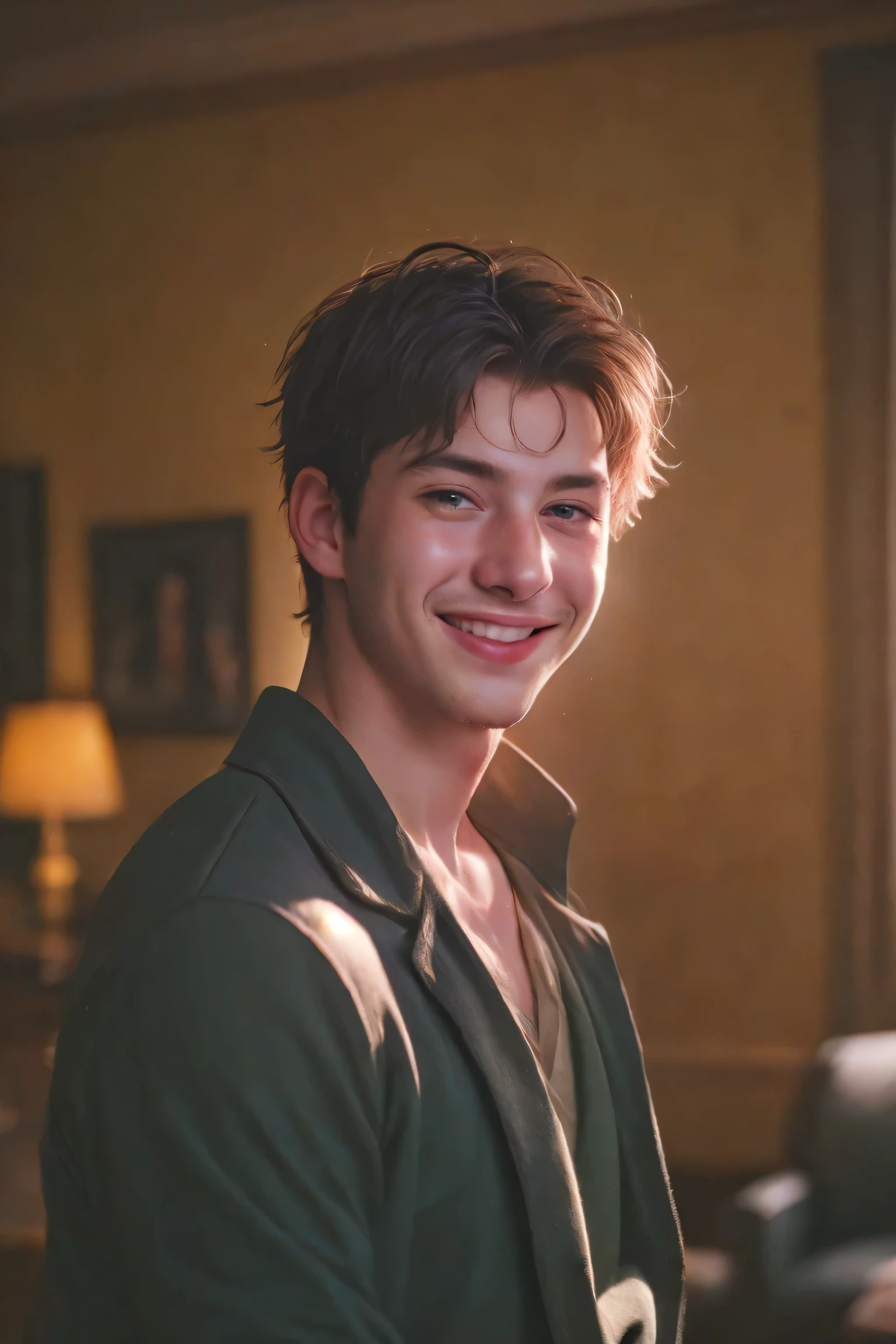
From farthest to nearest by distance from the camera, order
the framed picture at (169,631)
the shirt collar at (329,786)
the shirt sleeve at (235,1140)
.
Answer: the framed picture at (169,631) < the shirt collar at (329,786) < the shirt sleeve at (235,1140)

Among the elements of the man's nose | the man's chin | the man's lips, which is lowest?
the man's chin

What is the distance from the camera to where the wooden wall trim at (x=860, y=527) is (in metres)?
1.01

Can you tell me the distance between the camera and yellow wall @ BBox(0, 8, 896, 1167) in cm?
93

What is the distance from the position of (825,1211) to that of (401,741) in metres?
0.74

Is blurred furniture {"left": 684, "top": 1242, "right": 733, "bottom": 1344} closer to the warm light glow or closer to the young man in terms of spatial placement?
the young man

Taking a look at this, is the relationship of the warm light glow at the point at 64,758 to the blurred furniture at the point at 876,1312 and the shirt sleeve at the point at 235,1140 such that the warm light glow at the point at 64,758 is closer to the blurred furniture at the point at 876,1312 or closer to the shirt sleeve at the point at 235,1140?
the shirt sleeve at the point at 235,1140

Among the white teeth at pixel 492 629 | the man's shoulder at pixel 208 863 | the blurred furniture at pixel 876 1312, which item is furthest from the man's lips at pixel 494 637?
the blurred furniture at pixel 876 1312

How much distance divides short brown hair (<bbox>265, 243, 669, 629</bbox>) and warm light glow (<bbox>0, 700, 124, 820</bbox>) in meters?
0.34

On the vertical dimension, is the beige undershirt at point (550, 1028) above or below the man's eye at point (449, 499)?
below

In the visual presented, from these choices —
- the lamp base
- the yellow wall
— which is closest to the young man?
the yellow wall

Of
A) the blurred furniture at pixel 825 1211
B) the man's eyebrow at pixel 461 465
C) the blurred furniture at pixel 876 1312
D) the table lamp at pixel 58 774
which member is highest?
the man's eyebrow at pixel 461 465

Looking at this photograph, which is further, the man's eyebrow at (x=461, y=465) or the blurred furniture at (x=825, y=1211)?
the blurred furniture at (x=825, y=1211)

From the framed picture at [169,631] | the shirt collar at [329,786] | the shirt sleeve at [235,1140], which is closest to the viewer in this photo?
the shirt sleeve at [235,1140]

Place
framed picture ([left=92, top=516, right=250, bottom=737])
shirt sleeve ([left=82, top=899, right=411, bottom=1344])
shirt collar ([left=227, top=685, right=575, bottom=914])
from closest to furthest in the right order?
shirt sleeve ([left=82, top=899, right=411, bottom=1344])
shirt collar ([left=227, top=685, right=575, bottom=914])
framed picture ([left=92, top=516, right=250, bottom=737])
